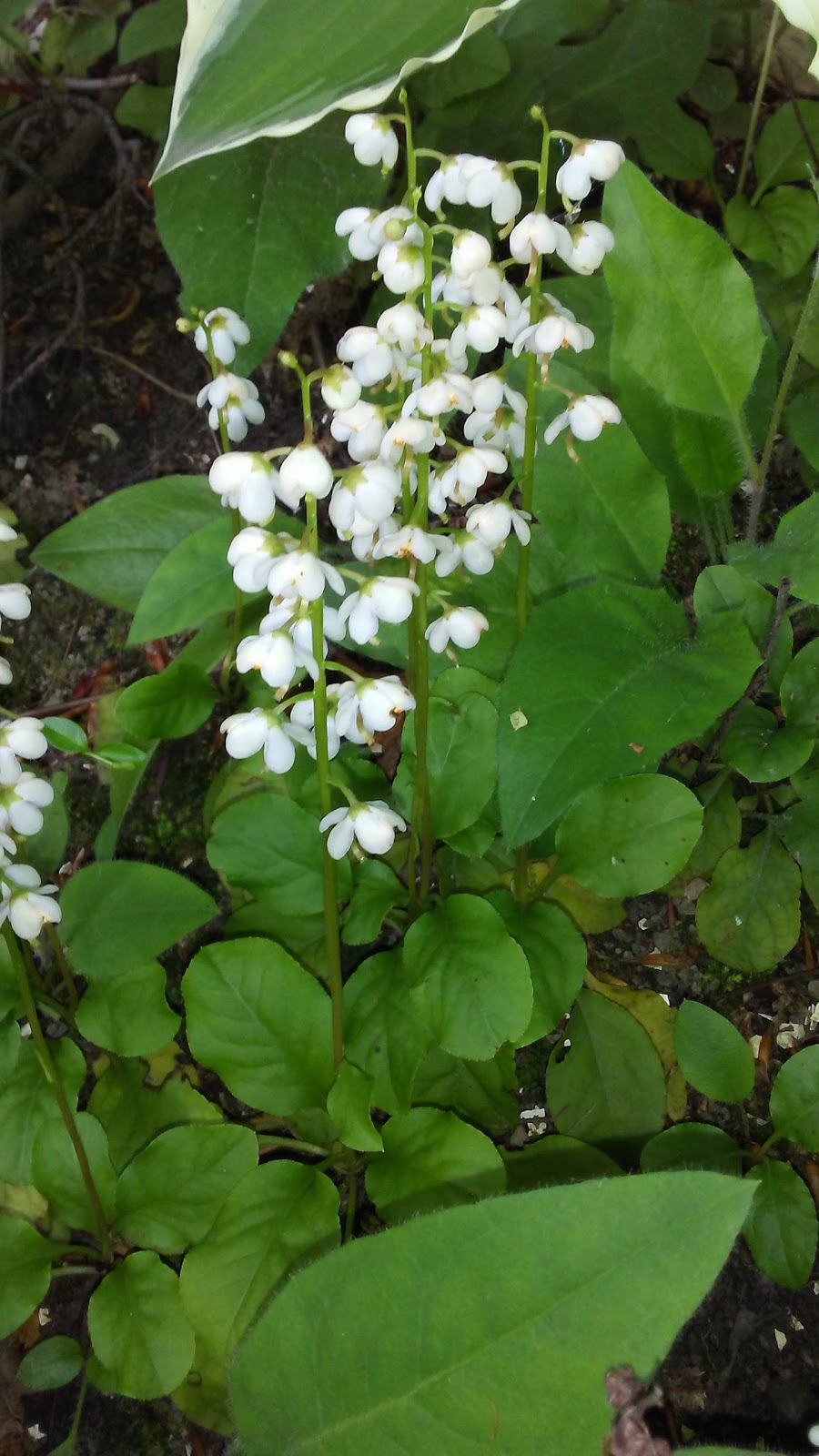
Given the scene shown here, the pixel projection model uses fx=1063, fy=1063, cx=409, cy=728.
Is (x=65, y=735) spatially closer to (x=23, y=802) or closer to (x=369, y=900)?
(x=23, y=802)

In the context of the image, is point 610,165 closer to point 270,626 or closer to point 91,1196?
point 270,626

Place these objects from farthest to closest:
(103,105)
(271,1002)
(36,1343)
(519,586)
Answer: (103,105) → (36,1343) → (271,1002) → (519,586)

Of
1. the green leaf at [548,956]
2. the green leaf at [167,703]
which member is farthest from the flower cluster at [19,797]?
the green leaf at [548,956]

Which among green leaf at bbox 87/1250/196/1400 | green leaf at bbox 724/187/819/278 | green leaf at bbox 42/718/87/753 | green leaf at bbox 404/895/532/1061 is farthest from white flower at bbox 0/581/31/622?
green leaf at bbox 724/187/819/278

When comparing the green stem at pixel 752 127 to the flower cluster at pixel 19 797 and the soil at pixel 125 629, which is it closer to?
the soil at pixel 125 629

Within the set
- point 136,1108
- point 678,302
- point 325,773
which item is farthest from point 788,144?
point 136,1108

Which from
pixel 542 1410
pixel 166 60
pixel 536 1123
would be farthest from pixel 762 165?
pixel 542 1410
